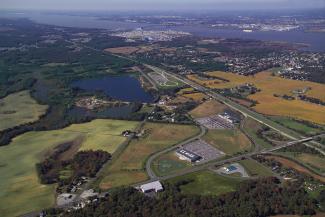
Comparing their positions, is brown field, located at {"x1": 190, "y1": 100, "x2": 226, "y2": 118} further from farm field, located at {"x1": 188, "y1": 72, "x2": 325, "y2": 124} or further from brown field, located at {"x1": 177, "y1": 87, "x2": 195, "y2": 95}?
brown field, located at {"x1": 177, "y1": 87, "x2": 195, "y2": 95}

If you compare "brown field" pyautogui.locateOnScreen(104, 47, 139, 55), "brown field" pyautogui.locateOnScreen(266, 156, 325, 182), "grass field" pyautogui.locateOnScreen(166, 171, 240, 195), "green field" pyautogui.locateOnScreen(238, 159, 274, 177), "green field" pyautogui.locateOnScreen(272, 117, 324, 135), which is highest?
"brown field" pyautogui.locateOnScreen(104, 47, 139, 55)

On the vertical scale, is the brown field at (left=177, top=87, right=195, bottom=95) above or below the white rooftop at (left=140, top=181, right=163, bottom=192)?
above

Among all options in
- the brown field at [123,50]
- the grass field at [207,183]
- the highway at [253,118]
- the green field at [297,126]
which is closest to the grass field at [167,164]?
the highway at [253,118]

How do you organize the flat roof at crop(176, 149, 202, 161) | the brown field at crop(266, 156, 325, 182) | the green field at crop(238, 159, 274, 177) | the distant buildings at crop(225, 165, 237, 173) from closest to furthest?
the brown field at crop(266, 156, 325, 182)
the green field at crop(238, 159, 274, 177)
the distant buildings at crop(225, 165, 237, 173)
the flat roof at crop(176, 149, 202, 161)

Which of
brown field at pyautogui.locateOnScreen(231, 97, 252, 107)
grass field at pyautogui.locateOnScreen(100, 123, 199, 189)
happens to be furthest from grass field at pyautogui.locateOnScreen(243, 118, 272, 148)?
brown field at pyautogui.locateOnScreen(231, 97, 252, 107)

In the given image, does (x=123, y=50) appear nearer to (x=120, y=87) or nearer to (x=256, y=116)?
(x=120, y=87)

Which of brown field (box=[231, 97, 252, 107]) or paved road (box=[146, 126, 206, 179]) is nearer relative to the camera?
paved road (box=[146, 126, 206, 179])

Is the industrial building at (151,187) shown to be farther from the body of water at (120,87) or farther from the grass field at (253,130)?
the body of water at (120,87)

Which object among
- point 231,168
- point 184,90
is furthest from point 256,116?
point 184,90
